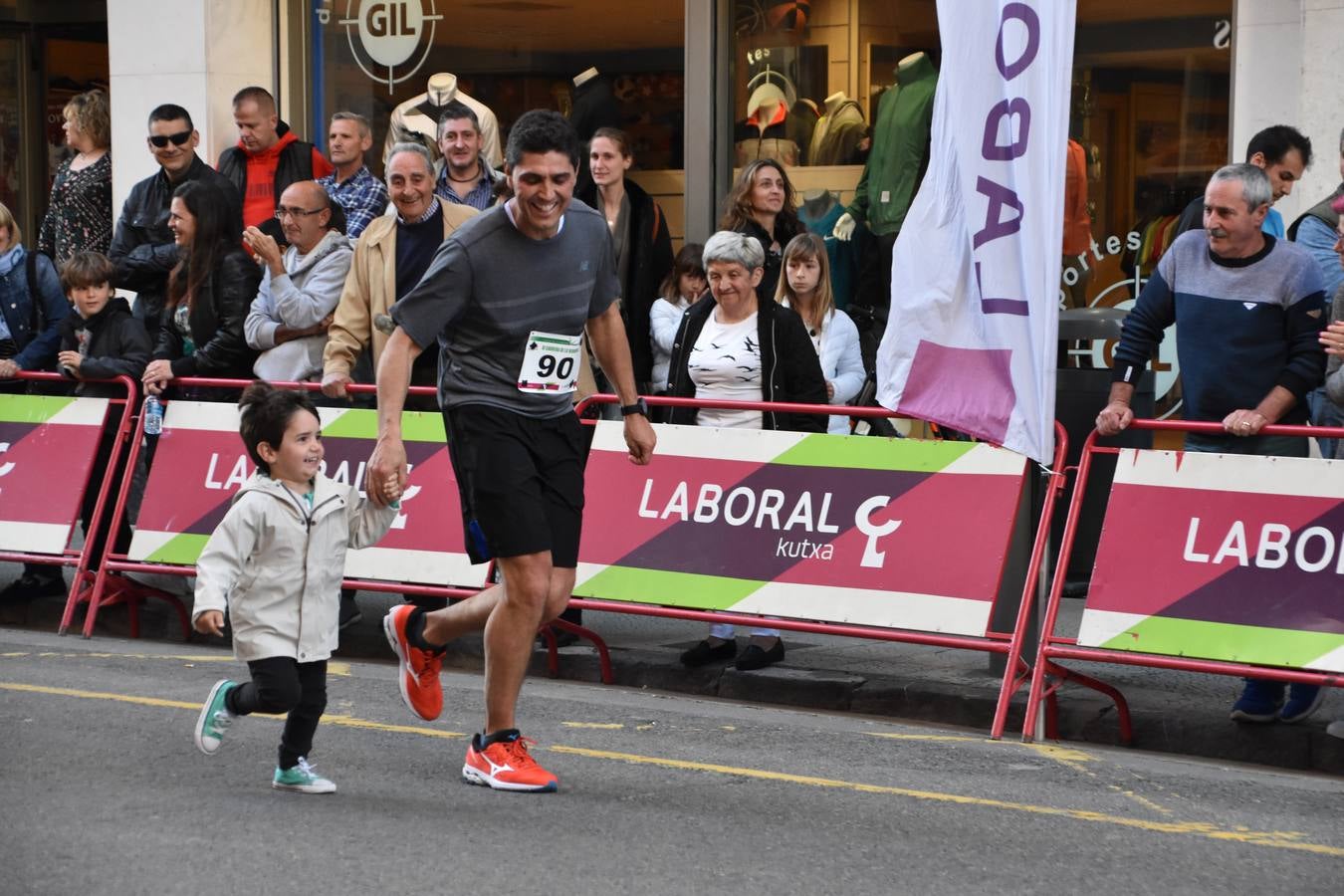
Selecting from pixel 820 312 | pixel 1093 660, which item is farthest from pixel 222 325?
pixel 1093 660

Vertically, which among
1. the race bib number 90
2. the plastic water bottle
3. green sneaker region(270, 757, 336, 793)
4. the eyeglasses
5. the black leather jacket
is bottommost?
green sneaker region(270, 757, 336, 793)

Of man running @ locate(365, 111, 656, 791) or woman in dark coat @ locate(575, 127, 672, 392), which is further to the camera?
woman in dark coat @ locate(575, 127, 672, 392)

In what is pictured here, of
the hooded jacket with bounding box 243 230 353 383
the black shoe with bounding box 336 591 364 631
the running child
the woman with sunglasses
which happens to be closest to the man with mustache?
the hooded jacket with bounding box 243 230 353 383

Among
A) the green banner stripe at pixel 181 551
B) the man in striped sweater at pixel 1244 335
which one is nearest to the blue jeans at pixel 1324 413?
the man in striped sweater at pixel 1244 335

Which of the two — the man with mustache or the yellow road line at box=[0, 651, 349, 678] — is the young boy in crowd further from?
the man with mustache

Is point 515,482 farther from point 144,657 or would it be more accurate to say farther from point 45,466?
point 45,466

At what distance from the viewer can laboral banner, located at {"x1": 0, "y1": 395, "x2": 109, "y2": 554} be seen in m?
9.69

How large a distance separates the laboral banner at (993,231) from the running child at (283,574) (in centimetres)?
247

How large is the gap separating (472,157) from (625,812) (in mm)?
5042

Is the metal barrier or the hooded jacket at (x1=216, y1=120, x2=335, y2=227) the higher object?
the hooded jacket at (x1=216, y1=120, x2=335, y2=227)

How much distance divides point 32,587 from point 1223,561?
613 cm

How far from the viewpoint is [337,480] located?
359 inches

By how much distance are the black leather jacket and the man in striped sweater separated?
16.2 ft

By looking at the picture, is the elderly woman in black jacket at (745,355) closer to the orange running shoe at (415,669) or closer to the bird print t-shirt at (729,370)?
the bird print t-shirt at (729,370)
